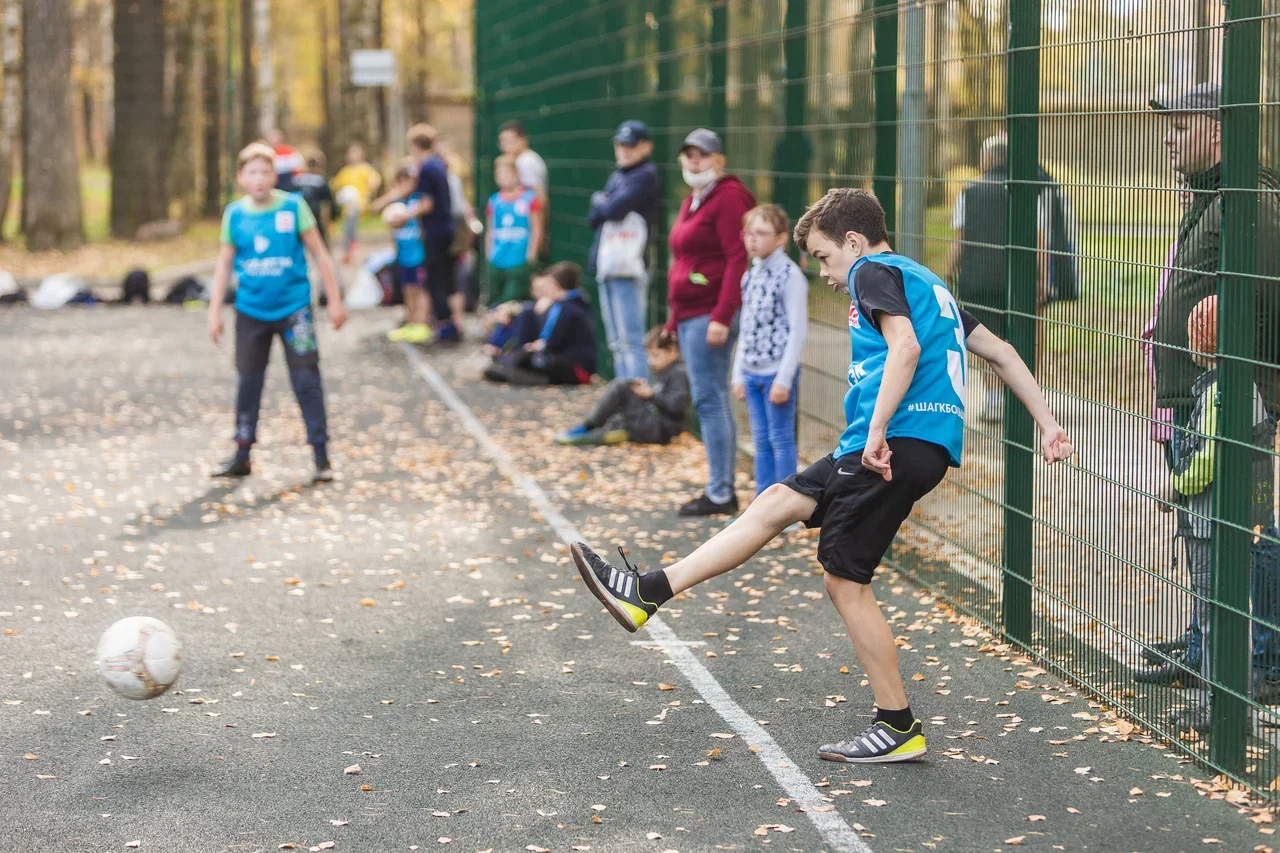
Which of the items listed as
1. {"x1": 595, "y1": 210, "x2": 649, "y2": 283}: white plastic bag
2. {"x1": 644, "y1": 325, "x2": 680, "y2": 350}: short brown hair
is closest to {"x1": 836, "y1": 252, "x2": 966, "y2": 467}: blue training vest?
{"x1": 644, "y1": 325, "x2": 680, "y2": 350}: short brown hair

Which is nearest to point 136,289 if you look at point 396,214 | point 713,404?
point 396,214

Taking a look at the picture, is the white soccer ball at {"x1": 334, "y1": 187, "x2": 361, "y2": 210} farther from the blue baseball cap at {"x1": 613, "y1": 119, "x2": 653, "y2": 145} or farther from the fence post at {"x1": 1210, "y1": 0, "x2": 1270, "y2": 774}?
the fence post at {"x1": 1210, "y1": 0, "x2": 1270, "y2": 774}

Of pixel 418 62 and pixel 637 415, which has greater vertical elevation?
pixel 418 62

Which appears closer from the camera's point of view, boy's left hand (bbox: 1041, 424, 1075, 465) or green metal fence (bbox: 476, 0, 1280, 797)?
green metal fence (bbox: 476, 0, 1280, 797)

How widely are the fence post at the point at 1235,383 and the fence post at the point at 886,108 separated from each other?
297 cm

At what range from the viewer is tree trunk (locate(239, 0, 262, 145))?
141 feet

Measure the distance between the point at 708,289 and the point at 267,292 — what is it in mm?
2826

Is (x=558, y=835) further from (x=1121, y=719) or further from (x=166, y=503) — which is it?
(x=166, y=503)

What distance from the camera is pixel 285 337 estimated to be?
1055 centimetres

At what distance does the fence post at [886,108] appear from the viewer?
7.91 m

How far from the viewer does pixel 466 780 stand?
5.29 m

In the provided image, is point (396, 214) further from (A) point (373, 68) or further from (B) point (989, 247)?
(A) point (373, 68)

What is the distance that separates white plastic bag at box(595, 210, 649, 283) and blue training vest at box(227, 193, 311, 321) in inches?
103

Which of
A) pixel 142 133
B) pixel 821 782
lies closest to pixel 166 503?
pixel 821 782
